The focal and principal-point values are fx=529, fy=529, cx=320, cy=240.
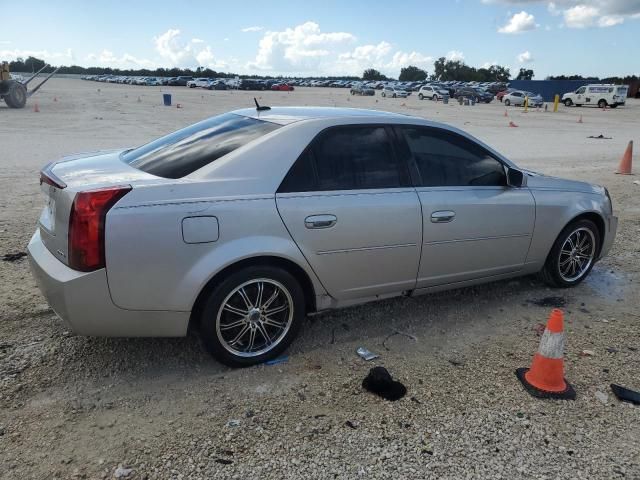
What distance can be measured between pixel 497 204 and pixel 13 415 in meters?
3.64

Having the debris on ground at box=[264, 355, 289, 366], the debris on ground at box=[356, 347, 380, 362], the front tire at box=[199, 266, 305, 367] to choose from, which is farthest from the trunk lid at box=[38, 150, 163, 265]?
the debris on ground at box=[356, 347, 380, 362]

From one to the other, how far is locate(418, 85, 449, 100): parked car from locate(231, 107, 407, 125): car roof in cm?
5453

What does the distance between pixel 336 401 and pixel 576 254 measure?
3.13 metres

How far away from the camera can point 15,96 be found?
25938 mm

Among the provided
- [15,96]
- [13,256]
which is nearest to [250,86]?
[15,96]

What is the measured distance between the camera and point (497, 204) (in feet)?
14.0

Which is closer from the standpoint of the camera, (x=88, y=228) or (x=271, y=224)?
(x=88, y=228)

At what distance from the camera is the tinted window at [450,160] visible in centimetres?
404

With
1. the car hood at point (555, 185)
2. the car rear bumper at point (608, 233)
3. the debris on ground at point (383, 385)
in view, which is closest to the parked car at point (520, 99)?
the car rear bumper at point (608, 233)

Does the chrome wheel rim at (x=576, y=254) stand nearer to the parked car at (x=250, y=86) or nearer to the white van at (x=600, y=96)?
the white van at (x=600, y=96)

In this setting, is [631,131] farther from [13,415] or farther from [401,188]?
[13,415]

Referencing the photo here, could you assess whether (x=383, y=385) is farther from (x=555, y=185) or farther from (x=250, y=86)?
(x=250, y=86)

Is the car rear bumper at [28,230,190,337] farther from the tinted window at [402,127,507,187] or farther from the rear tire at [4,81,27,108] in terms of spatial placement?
the rear tire at [4,81,27,108]

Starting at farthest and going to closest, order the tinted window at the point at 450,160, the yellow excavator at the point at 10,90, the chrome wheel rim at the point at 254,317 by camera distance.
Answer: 1. the yellow excavator at the point at 10,90
2. the tinted window at the point at 450,160
3. the chrome wheel rim at the point at 254,317
